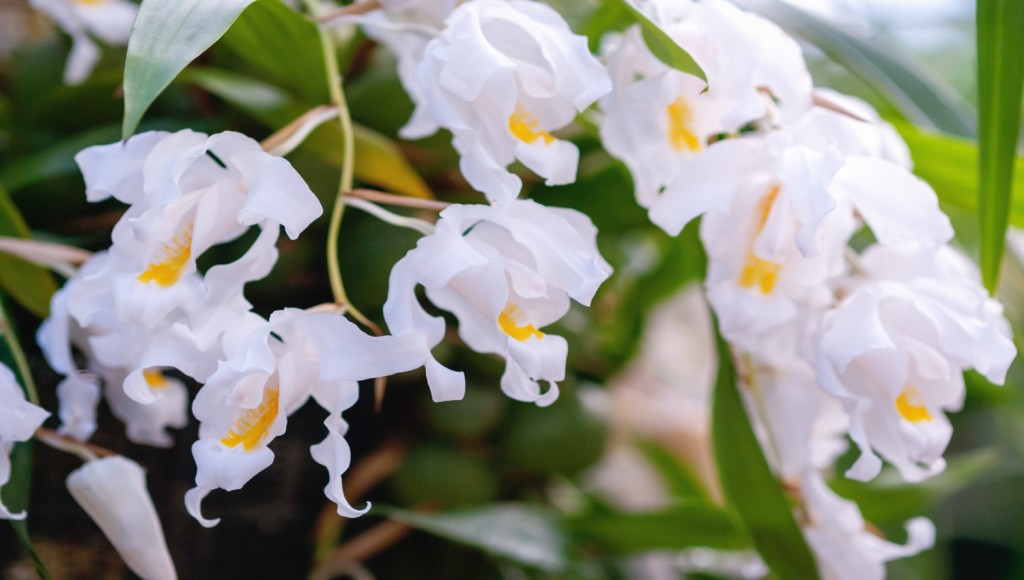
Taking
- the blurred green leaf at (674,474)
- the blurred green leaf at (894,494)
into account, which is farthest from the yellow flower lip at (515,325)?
the blurred green leaf at (674,474)

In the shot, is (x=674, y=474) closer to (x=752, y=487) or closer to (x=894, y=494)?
(x=894, y=494)

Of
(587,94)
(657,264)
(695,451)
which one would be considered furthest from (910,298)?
(695,451)

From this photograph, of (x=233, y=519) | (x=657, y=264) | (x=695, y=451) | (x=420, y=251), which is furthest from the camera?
(x=695, y=451)

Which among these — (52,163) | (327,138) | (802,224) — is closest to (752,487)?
(802,224)

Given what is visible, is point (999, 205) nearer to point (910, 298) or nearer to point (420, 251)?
point (910, 298)

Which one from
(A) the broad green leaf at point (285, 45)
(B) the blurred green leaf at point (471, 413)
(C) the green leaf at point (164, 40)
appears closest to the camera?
(C) the green leaf at point (164, 40)

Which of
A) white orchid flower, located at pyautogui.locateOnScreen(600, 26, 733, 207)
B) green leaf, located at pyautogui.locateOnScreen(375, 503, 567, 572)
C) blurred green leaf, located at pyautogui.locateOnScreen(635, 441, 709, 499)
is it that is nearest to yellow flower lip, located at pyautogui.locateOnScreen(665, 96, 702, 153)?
white orchid flower, located at pyautogui.locateOnScreen(600, 26, 733, 207)

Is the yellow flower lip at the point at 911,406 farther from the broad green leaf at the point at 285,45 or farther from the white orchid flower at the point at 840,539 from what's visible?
the broad green leaf at the point at 285,45
